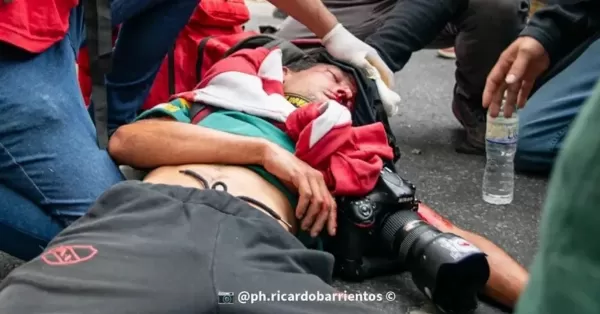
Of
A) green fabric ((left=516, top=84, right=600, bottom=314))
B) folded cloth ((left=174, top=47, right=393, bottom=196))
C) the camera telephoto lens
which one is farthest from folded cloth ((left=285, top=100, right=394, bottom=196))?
green fabric ((left=516, top=84, right=600, bottom=314))

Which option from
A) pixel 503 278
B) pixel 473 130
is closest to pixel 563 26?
pixel 473 130

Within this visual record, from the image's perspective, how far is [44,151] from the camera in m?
1.23

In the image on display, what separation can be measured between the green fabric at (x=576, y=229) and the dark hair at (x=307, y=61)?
4.21ft

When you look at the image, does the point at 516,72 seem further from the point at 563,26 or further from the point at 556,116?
the point at 556,116

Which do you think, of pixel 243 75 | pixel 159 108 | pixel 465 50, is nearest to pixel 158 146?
pixel 159 108

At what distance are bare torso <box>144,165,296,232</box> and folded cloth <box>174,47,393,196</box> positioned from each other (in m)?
0.10

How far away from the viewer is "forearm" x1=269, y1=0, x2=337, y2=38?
63.8 inches

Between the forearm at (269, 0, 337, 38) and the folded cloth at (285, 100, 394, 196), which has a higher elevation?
the forearm at (269, 0, 337, 38)

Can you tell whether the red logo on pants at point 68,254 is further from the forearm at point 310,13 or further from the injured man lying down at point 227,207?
the forearm at point 310,13

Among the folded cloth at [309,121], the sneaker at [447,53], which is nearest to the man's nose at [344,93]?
the folded cloth at [309,121]

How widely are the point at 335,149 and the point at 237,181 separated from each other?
19cm

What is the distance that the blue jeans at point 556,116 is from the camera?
1865mm

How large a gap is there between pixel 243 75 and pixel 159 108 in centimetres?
17

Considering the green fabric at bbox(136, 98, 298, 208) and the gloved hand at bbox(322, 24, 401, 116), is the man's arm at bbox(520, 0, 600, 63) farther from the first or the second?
the green fabric at bbox(136, 98, 298, 208)
